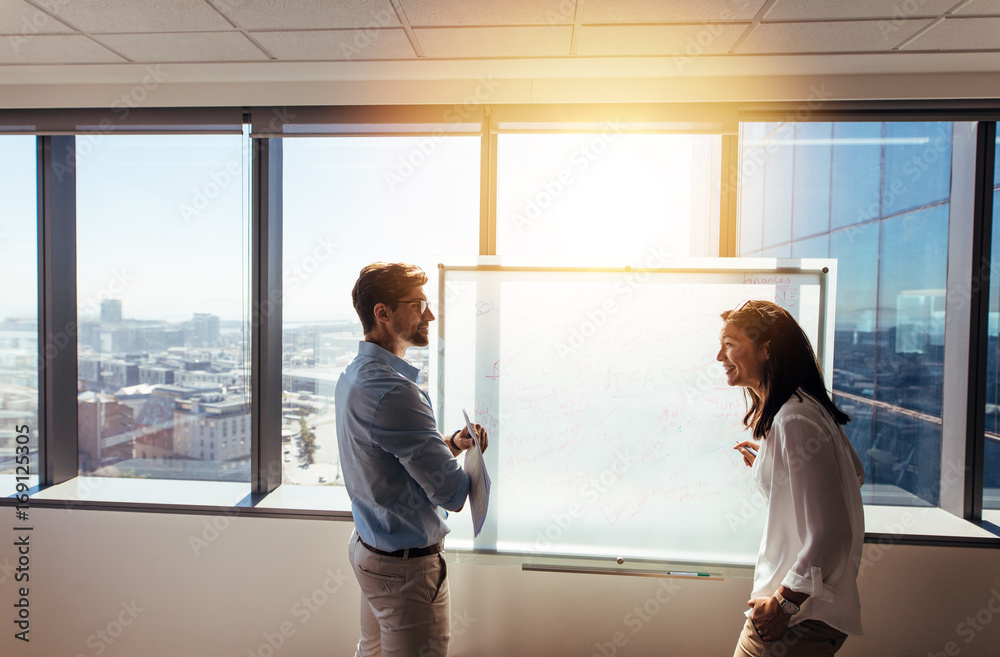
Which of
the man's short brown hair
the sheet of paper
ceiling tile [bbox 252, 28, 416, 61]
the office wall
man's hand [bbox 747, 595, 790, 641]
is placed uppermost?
ceiling tile [bbox 252, 28, 416, 61]

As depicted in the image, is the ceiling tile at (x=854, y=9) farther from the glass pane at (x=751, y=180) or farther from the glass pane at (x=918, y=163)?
the glass pane at (x=918, y=163)

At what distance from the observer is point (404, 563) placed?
4.58 ft

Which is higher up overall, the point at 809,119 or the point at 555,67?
the point at 555,67

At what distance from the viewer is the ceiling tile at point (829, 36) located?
173 centimetres

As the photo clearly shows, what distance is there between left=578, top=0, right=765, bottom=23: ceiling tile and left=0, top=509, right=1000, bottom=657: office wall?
7.09ft

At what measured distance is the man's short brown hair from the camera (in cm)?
142

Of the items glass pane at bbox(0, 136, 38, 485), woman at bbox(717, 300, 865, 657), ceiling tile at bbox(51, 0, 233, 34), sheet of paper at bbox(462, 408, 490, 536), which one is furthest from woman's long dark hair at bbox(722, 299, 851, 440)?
glass pane at bbox(0, 136, 38, 485)

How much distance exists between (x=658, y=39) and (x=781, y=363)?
131 centimetres

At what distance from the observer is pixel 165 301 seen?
2375mm

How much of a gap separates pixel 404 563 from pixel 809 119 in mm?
2362

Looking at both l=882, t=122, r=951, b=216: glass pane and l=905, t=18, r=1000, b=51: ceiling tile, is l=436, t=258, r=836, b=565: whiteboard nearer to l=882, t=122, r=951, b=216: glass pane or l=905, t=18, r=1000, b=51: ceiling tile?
l=882, t=122, r=951, b=216: glass pane

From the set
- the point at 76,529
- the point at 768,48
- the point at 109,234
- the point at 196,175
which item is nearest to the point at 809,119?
the point at 768,48

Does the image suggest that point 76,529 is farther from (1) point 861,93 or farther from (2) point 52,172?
(1) point 861,93

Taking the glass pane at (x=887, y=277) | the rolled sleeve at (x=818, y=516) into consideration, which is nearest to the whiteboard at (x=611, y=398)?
the glass pane at (x=887, y=277)
